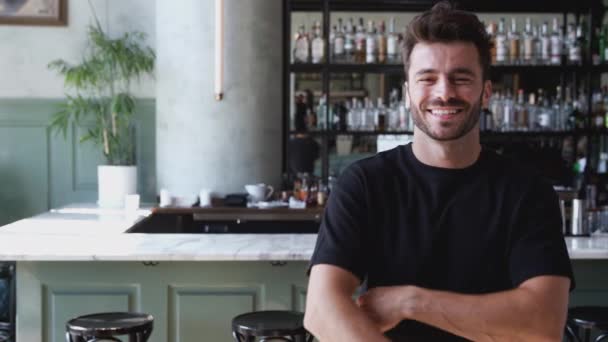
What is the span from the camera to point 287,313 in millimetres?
3254

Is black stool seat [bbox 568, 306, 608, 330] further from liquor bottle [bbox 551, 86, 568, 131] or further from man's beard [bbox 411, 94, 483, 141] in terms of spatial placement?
liquor bottle [bbox 551, 86, 568, 131]

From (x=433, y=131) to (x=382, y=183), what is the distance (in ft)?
0.48

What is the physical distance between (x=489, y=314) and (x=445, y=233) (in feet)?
0.57

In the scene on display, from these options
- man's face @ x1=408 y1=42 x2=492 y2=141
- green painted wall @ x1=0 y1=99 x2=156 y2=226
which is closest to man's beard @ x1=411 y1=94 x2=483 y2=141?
man's face @ x1=408 y1=42 x2=492 y2=141

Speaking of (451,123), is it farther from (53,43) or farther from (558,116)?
(53,43)

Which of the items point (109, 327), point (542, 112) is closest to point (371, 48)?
point (542, 112)

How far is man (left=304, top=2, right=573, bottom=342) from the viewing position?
1597mm

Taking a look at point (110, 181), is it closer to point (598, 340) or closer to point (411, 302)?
point (598, 340)

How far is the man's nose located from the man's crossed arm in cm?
37

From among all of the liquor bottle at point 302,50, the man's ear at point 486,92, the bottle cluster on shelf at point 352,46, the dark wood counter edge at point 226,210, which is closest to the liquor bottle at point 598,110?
the bottle cluster on shelf at point 352,46

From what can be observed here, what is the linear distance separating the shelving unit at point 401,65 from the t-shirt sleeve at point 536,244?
4.69 meters

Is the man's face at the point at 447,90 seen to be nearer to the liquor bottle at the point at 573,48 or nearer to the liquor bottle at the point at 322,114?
the liquor bottle at the point at 322,114

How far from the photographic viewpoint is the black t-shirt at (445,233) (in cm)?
162

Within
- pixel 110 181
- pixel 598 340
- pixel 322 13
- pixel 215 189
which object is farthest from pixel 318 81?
pixel 598 340
